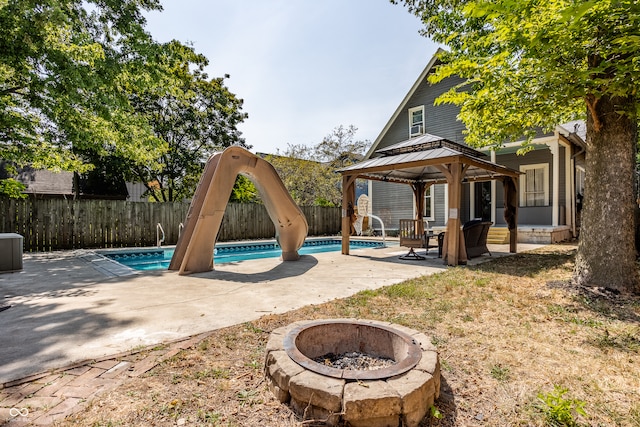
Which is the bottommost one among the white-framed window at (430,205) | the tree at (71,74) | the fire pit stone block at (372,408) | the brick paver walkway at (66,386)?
the brick paver walkway at (66,386)

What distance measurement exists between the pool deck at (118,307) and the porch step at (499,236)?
588 cm

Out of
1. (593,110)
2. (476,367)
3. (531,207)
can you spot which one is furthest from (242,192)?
(476,367)

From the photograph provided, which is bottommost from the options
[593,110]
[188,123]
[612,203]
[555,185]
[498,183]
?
[612,203]

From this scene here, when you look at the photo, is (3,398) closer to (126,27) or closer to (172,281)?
(172,281)

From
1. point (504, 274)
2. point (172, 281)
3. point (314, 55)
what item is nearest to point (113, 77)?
point (314, 55)

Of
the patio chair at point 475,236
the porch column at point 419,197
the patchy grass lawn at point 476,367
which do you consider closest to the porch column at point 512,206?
the patio chair at point 475,236

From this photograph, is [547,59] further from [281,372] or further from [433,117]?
[433,117]

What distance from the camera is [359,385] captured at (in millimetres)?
1871

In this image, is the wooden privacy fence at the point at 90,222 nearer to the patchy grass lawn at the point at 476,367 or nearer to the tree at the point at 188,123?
the tree at the point at 188,123

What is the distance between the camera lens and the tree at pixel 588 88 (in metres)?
3.99

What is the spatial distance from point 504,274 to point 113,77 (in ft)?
38.8

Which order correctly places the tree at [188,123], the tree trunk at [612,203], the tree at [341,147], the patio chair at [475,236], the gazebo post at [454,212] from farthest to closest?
the tree at [341,147] < the tree at [188,123] < the patio chair at [475,236] < the gazebo post at [454,212] < the tree trunk at [612,203]

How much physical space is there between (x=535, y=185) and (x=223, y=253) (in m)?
14.0

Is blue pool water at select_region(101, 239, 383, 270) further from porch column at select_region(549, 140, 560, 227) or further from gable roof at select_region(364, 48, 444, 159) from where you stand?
porch column at select_region(549, 140, 560, 227)
